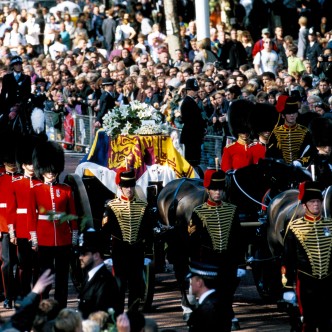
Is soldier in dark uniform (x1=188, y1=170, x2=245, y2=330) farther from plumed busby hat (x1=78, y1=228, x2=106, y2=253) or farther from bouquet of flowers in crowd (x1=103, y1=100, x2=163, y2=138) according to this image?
bouquet of flowers in crowd (x1=103, y1=100, x2=163, y2=138)

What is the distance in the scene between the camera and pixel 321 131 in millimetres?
14234

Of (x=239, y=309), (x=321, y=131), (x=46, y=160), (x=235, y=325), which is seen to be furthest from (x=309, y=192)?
(x=46, y=160)

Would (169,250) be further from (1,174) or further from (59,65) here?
(59,65)

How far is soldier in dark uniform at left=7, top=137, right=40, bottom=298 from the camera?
13992 mm

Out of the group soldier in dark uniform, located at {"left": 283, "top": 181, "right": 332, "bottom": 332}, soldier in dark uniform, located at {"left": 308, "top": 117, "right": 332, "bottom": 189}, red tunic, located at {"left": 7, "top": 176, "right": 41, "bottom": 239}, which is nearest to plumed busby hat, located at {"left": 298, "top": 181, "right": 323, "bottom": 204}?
soldier in dark uniform, located at {"left": 283, "top": 181, "right": 332, "bottom": 332}

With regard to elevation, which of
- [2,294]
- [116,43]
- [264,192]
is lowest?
[2,294]

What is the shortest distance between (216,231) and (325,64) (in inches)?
368

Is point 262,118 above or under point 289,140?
above

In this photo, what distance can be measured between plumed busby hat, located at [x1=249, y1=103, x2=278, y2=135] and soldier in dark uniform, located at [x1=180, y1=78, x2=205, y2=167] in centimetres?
471

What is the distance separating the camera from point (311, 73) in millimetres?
22578

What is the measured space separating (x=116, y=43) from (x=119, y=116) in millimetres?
12862

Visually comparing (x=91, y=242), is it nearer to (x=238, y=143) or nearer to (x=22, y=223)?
(x=22, y=223)

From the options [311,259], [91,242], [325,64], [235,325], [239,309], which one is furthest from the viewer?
[325,64]

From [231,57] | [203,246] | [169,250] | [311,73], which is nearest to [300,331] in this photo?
[203,246]
